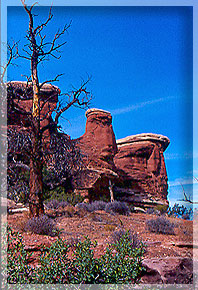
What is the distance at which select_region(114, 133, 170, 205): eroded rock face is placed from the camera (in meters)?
22.1

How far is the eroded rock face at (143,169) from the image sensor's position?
2208 cm

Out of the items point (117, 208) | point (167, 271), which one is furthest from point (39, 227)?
point (117, 208)

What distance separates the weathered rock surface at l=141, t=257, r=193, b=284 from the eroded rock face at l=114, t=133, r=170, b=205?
54.8ft

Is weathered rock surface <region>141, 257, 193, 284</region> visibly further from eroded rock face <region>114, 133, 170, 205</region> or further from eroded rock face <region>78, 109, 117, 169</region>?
eroded rock face <region>114, 133, 170, 205</region>

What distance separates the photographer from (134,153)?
2467 centimetres

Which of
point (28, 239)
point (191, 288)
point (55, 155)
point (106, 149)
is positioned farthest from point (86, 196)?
point (191, 288)

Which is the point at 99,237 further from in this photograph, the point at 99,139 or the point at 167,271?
the point at 99,139

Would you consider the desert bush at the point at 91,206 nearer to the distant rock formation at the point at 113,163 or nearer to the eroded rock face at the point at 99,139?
the distant rock formation at the point at 113,163

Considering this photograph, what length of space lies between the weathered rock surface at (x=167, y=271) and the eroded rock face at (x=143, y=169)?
16.7 meters

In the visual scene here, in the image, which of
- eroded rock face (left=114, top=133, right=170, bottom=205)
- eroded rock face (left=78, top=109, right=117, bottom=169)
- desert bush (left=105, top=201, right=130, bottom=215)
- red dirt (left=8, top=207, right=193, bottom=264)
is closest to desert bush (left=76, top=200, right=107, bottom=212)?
desert bush (left=105, top=201, right=130, bottom=215)

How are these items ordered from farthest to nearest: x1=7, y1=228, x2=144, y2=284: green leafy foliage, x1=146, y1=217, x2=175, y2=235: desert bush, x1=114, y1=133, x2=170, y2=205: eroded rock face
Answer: x1=114, y1=133, x2=170, y2=205: eroded rock face, x1=146, y1=217, x2=175, y2=235: desert bush, x1=7, y1=228, x2=144, y2=284: green leafy foliage

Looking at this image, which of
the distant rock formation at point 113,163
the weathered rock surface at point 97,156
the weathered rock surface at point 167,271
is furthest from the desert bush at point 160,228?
the weathered rock surface at point 97,156

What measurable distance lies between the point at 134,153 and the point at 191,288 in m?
20.5

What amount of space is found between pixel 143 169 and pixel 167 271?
20174 millimetres
